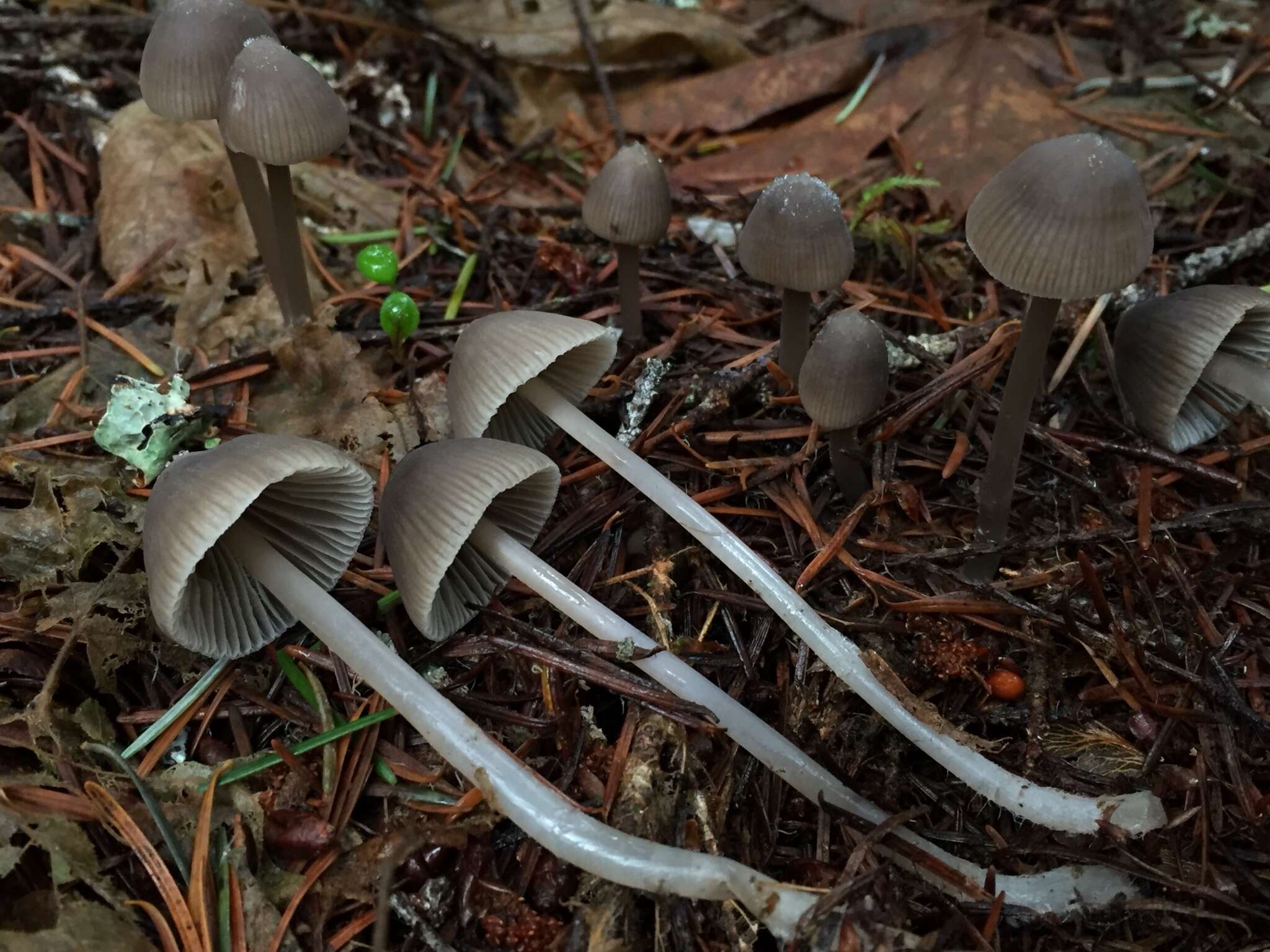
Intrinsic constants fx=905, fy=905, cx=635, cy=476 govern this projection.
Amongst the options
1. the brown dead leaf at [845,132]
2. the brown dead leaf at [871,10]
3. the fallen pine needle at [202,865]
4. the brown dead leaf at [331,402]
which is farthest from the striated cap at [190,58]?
the brown dead leaf at [871,10]

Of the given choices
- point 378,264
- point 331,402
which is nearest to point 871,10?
point 378,264

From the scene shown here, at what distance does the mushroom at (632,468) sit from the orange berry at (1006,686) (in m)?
0.19

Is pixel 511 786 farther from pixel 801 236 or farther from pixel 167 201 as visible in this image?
pixel 167 201

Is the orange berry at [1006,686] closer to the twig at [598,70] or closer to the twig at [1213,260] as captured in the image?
the twig at [1213,260]

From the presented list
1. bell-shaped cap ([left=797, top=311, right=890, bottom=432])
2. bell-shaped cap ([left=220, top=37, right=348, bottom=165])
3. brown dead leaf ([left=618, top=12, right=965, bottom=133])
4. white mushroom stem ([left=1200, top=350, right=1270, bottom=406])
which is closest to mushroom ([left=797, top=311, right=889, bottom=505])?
bell-shaped cap ([left=797, top=311, right=890, bottom=432])

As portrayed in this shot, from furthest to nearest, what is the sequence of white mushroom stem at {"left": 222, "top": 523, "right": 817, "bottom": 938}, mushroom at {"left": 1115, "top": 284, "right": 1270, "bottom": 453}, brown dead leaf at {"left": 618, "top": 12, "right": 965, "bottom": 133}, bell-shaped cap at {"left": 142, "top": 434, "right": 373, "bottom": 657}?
brown dead leaf at {"left": 618, "top": 12, "right": 965, "bottom": 133} → mushroom at {"left": 1115, "top": 284, "right": 1270, "bottom": 453} → bell-shaped cap at {"left": 142, "top": 434, "right": 373, "bottom": 657} → white mushroom stem at {"left": 222, "top": 523, "right": 817, "bottom": 938}

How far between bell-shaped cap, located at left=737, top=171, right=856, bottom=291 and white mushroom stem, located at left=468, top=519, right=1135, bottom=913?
103 centimetres

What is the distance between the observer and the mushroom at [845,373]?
2410mm

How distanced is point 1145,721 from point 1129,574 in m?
0.41

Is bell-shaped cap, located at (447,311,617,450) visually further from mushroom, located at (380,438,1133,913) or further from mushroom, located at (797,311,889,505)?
mushroom, located at (797,311,889,505)

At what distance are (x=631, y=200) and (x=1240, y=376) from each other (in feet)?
6.17

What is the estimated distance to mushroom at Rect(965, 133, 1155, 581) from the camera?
1.93m

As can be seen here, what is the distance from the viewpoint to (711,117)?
421 centimetres

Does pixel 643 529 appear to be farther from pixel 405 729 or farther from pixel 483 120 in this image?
pixel 483 120
